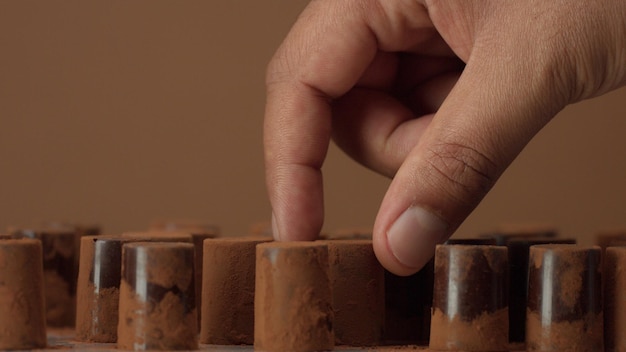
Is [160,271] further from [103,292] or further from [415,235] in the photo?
[415,235]

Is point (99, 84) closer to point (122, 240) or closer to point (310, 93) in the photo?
point (310, 93)

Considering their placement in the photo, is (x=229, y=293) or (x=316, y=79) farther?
(x=316, y=79)

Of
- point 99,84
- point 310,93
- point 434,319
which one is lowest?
point 434,319

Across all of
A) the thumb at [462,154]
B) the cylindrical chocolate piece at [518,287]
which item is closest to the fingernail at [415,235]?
the thumb at [462,154]

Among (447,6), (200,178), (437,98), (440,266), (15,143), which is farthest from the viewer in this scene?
(200,178)

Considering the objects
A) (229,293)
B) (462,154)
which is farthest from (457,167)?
(229,293)

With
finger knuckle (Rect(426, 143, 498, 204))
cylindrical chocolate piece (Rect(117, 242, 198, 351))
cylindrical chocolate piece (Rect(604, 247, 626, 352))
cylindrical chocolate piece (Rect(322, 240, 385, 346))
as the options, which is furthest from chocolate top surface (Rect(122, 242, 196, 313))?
cylindrical chocolate piece (Rect(604, 247, 626, 352))

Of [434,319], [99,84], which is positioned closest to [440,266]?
[434,319]
